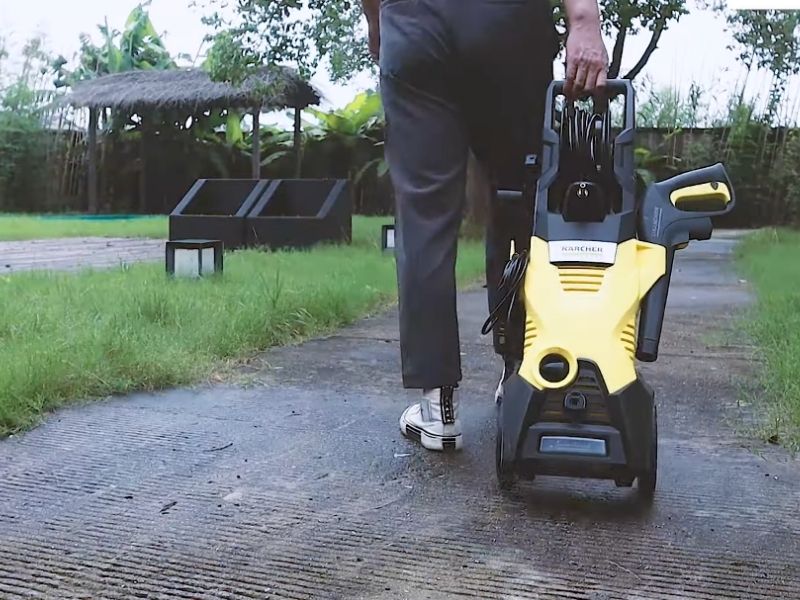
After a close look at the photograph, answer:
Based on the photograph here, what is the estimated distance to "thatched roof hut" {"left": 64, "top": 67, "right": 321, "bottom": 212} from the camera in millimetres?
13789

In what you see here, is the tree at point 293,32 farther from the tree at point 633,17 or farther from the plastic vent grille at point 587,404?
the plastic vent grille at point 587,404

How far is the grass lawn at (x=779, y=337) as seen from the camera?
6.23 feet

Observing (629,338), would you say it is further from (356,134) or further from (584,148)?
(356,134)

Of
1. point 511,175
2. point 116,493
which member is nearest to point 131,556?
point 116,493

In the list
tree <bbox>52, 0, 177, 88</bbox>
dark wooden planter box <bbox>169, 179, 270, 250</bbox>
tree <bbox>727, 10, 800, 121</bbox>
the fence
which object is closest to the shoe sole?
dark wooden planter box <bbox>169, 179, 270, 250</bbox>

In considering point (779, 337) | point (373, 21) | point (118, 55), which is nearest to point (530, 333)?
point (373, 21)

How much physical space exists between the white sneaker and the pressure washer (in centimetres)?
26

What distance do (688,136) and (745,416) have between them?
41.3 ft

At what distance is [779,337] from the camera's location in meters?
2.85

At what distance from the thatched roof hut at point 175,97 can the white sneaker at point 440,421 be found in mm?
11411

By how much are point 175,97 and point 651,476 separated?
592 inches

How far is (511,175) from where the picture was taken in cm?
179

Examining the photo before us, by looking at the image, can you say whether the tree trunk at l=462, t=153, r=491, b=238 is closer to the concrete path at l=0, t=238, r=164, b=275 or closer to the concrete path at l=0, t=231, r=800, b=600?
the concrete path at l=0, t=231, r=800, b=600

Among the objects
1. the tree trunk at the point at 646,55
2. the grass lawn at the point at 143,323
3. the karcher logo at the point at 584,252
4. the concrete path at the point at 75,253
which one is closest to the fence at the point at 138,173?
the tree trunk at the point at 646,55
